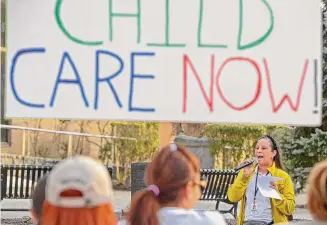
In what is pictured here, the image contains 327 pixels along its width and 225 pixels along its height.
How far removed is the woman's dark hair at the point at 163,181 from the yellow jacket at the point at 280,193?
2.47 metres

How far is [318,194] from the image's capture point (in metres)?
3.19

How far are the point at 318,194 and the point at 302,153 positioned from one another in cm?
1052

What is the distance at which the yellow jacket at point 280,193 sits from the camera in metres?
5.32

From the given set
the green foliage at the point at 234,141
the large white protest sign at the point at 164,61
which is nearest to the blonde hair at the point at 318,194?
the large white protest sign at the point at 164,61

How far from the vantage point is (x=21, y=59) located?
326 centimetres

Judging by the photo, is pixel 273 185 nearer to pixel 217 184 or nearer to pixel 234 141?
pixel 217 184

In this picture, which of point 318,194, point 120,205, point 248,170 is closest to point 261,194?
point 248,170

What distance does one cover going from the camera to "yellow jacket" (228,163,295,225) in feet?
17.4

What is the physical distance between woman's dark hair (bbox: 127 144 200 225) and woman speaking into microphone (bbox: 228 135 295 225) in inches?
97.4

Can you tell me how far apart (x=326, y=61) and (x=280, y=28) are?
33.6ft

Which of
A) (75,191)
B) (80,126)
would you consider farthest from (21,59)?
(80,126)

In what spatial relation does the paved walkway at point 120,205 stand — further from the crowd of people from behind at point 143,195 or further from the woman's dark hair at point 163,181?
the woman's dark hair at point 163,181

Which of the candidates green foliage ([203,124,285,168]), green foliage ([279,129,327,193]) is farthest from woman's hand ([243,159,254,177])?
green foliage ([203,124,285,168])

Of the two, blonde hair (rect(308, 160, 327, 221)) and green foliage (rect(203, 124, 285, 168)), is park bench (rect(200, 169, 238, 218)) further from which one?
blonde hair (rect(308, 160, 327, 221))
